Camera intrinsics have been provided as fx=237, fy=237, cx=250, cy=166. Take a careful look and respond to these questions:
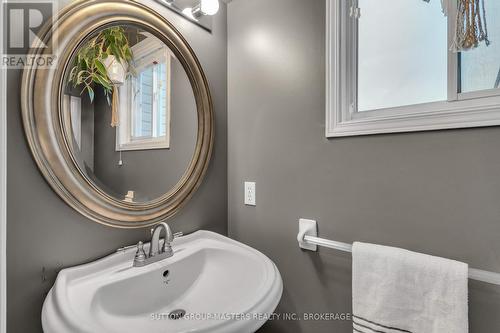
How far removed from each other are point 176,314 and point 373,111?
3.59 ft

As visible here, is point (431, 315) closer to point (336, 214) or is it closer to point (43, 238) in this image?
point (336, 214)

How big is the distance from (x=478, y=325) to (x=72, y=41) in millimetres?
1537

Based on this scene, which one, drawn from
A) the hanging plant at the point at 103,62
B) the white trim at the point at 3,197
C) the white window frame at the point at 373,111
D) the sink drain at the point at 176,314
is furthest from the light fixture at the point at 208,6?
the sink drain at the point at 176,314

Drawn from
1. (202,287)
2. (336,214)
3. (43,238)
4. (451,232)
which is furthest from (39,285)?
(451,232)

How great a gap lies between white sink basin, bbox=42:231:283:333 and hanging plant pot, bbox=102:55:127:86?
65 centimetres

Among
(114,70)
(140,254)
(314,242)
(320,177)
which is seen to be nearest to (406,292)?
(314,242)

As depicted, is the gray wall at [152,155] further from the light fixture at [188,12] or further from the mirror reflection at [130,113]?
the light fixture at [188,12]

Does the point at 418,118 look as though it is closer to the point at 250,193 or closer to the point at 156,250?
the point at 250,193

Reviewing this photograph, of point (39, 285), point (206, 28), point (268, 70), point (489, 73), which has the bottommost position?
point (39, 285)

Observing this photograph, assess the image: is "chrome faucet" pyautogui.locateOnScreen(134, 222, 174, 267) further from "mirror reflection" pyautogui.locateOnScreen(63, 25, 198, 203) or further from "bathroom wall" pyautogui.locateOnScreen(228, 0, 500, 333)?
"bathroom wall" pyautogui.locateOnScreen(228, 0, 500, 333)

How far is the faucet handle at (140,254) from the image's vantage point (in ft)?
2.83

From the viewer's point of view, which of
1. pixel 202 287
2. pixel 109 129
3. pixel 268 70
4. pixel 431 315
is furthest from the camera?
pixel 268 70

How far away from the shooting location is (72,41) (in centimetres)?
76

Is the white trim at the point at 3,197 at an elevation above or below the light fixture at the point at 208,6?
below
